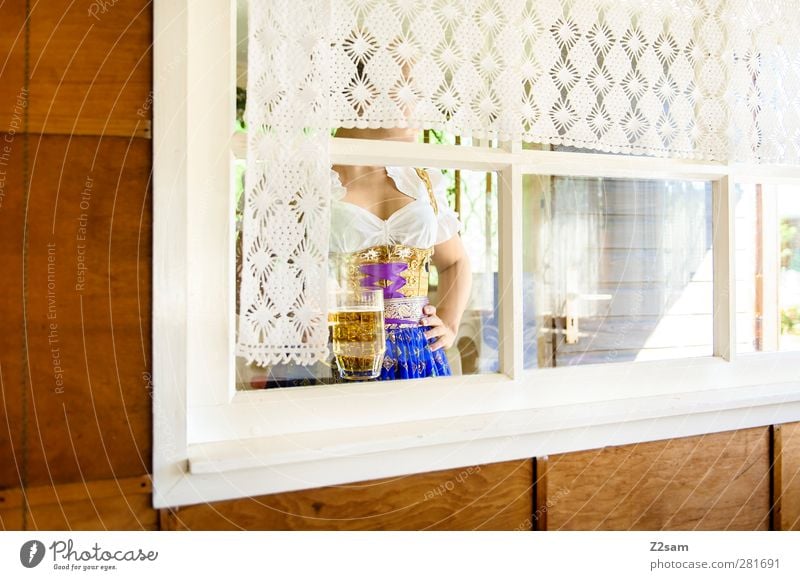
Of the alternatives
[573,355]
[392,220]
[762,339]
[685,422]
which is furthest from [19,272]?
[573,355]

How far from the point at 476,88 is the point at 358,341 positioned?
16.3 inches

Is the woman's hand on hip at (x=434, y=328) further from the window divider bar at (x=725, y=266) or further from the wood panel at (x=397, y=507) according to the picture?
the window divider bar at (x=725, y=266)

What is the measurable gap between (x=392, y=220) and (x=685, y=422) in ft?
1.86

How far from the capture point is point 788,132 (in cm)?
81

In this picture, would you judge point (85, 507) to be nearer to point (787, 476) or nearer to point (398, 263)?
point (398, 263)

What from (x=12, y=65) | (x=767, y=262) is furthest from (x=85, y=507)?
(x=767, y=262)

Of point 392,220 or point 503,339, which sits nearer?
point 503,339

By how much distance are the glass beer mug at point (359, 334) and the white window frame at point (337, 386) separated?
147 millimetres

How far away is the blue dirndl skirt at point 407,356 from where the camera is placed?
99cm

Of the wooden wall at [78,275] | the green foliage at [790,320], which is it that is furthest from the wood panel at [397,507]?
the green foliage at [790,320]

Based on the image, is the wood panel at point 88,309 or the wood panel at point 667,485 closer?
the wood panel at point 88,309

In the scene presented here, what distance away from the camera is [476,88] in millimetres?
667
